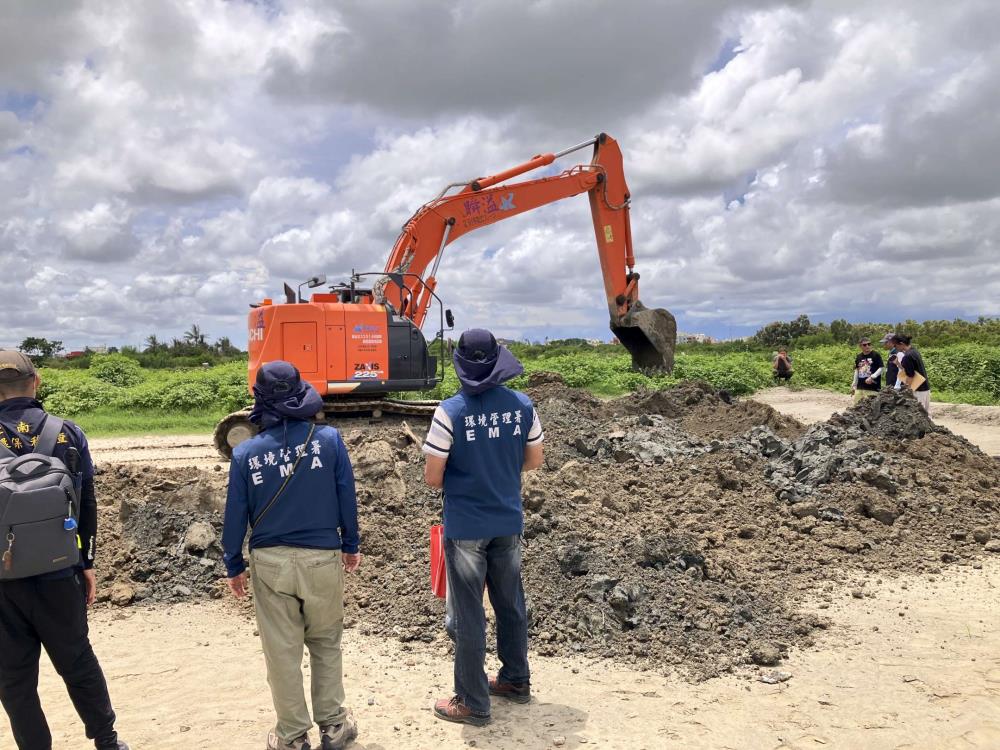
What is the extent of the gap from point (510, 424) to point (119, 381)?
26.3 metres

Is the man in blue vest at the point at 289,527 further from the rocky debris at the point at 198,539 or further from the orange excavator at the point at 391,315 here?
the orange excavator at the point at 391,315

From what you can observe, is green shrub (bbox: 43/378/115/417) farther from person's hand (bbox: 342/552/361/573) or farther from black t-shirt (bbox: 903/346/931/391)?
person's hand (bbox: 342/552/361/573)

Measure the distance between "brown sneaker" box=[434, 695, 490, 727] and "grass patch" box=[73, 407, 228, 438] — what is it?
1387cm

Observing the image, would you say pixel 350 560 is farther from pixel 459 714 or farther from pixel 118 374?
pixel 118 374

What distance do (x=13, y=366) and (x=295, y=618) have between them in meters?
1.68

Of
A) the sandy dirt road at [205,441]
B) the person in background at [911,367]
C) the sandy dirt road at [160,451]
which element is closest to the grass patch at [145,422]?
the sandy dirt road at [160,451]

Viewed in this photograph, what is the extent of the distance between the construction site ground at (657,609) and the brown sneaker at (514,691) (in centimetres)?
11

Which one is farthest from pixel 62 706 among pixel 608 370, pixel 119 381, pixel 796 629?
pixel 119 381

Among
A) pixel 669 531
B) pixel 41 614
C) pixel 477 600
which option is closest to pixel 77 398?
pixel 669 531

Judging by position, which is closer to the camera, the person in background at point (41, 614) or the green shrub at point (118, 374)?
the person in background at point (41, 614)

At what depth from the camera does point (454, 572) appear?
3945 mm

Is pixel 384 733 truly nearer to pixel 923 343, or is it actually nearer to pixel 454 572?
pixel 454 572

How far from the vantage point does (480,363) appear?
393 centimetres

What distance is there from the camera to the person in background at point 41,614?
3.31m
